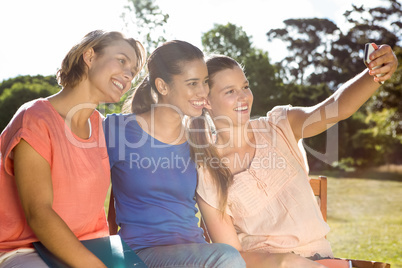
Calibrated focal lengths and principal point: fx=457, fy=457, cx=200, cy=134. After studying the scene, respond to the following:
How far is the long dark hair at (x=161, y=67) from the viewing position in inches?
108

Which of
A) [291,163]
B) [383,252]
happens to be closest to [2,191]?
[291,163]

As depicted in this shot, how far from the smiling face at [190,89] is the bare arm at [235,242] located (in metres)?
0.53

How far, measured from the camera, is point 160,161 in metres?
2.60

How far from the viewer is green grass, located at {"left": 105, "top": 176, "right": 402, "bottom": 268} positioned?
786 centimetres

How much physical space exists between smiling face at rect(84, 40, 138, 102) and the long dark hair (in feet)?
1.18

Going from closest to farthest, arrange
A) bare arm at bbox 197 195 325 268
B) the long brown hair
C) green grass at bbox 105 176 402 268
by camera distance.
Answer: bare arm at bbox 197 195 325 268, the long brown hair, green grass at bbox 105 176 402 268

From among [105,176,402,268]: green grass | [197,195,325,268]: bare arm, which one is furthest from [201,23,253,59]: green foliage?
[197,195,325,268]: bare arm

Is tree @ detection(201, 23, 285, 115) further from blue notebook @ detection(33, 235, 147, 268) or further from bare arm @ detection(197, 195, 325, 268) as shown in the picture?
blue notebook @ detection(33, 235, 147, 268)

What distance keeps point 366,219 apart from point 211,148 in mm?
10299

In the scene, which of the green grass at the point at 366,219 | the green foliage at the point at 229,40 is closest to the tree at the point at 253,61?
the green foliage at the point at 229,40

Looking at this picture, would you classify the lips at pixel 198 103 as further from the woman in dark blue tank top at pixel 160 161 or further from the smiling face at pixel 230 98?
the smiling face at pixel 230 98

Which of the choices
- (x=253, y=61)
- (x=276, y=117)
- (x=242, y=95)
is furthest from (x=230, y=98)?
(x=253, y=61)

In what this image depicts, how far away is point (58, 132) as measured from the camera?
2141 millimetres

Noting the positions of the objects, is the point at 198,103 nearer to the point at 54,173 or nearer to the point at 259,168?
the point at 259,168
